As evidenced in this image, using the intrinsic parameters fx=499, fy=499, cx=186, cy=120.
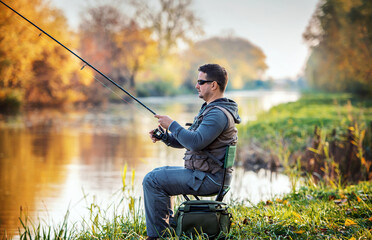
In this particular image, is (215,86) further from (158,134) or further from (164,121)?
(158,134)

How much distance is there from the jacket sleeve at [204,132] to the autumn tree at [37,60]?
16.4 m

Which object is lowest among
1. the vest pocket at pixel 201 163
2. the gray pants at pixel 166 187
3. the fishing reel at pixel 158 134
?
the gray pants at pixel 166 187

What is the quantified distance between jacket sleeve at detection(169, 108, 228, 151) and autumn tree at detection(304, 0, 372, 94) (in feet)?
62.5

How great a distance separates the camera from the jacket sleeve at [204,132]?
328 cm

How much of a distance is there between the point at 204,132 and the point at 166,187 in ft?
1.56

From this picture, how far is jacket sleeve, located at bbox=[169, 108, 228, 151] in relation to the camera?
328 centimetres

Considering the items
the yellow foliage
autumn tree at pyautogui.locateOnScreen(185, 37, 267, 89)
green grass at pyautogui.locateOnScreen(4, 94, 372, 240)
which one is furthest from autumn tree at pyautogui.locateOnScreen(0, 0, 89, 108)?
autumn tree at pyautogui.locateOnScreen(185, 37, 267, 89)

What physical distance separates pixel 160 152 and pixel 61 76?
17.9 meters

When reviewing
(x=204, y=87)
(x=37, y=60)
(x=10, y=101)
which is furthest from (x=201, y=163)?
(x=37, y=60)

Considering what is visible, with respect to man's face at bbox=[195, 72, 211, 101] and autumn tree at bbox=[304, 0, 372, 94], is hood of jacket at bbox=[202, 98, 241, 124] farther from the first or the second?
autumn tree at bbox=[304, 0, 372, 94]

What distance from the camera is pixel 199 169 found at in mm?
3426

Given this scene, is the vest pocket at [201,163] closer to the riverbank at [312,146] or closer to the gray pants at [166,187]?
the gray pants at [166,187]

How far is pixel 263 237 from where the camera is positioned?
11.5 feet

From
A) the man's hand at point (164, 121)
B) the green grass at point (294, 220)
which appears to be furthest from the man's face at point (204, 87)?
the green grass at point (294, 220)
